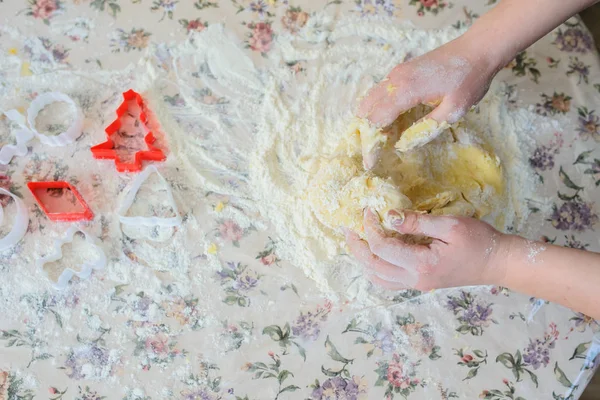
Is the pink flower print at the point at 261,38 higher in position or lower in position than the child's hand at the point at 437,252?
higher

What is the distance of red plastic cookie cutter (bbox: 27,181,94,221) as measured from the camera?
1.21 meters

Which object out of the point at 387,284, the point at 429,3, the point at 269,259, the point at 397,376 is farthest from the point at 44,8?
the point at 397,376

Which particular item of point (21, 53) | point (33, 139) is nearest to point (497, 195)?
point (33, 139)

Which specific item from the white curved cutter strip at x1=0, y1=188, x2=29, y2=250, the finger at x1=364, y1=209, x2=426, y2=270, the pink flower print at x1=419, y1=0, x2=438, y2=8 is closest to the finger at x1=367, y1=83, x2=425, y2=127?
the finger at x1=364, y1=209, x2=426, y2=270

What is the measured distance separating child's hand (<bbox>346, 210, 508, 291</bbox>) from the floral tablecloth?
17 centimetres

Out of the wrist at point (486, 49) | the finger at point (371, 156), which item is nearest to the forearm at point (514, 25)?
the wrist at point (486, 49)

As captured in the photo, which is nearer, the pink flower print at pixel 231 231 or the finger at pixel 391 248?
the finger at pixel 391 248

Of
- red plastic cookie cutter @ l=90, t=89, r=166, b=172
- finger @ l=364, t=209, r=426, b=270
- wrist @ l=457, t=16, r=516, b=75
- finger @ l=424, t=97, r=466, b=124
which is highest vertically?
wrist @ l=457, t=16, r=516, b=75

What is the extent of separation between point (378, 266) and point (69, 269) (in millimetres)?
692

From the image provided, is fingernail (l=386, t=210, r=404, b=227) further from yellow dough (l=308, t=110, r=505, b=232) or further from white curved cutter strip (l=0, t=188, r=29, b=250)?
white curved cutter strip (l=0, t=188, r=29, b=250)

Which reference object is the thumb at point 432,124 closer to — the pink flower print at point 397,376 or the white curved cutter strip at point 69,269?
the pink flower print at point 397,376

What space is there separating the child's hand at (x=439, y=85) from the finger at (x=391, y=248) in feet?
0.76

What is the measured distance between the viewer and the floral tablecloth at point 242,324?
1149 millimetres

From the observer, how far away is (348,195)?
3.62 feet
